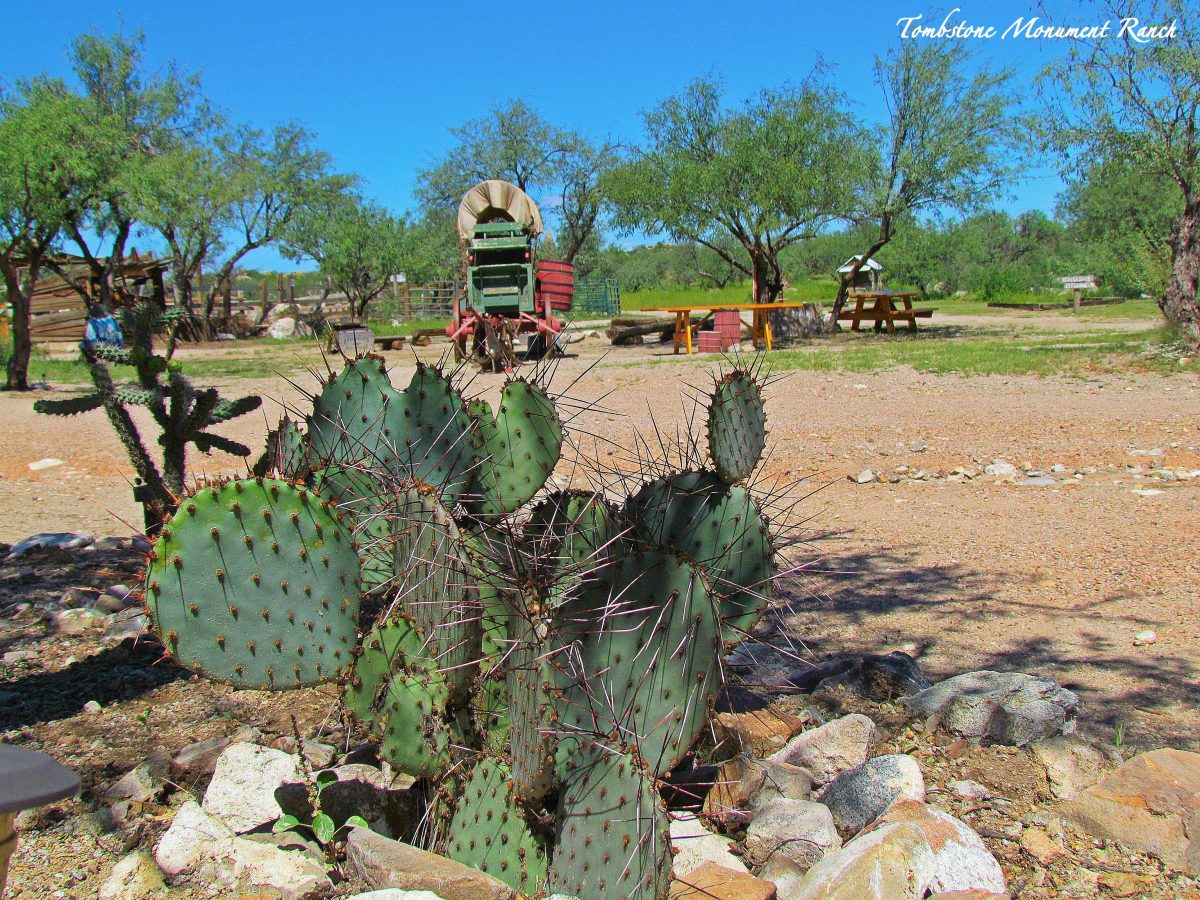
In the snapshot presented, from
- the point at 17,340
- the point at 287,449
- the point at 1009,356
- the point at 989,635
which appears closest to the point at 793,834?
the point at 989,635

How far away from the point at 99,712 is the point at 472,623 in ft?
4.65

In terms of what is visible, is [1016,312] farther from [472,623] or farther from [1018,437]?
[472,623]

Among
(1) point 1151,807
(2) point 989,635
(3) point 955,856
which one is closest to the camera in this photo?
(3) point 955,856

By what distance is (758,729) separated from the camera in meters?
2.73

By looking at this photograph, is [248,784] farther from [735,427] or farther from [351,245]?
[351,245]

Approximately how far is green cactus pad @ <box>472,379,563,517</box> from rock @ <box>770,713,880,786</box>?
99 centimetres

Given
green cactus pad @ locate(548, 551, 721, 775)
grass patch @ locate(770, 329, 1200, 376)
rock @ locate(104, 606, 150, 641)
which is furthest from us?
grass patch @ locate(770, 329, 1200, 376)

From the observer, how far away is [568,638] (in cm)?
192

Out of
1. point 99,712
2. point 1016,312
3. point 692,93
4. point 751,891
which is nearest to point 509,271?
point 692,93

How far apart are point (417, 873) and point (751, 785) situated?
0.85 metres

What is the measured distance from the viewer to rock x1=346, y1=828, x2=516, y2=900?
1.90m

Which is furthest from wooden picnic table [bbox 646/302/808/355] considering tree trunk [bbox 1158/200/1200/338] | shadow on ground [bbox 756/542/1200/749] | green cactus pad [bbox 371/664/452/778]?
green cactus pad [bbox 371/664/452/778]

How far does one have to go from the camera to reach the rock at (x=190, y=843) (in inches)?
83.7

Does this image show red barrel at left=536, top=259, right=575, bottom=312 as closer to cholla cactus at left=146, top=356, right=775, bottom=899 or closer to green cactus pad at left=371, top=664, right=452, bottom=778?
cholla cactus at left=146, top=356, right=775, bottom=899
